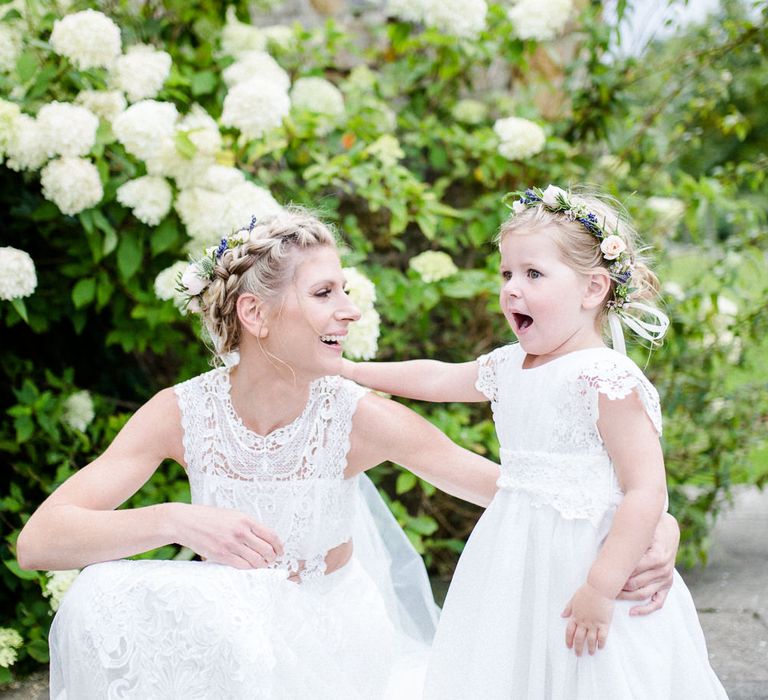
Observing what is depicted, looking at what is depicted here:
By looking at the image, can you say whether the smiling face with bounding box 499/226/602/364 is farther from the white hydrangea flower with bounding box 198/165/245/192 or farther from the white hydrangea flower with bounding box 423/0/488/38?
the white hydrangea flower with bounding box 423/0/488/38

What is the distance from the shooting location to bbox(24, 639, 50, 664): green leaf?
2.86m

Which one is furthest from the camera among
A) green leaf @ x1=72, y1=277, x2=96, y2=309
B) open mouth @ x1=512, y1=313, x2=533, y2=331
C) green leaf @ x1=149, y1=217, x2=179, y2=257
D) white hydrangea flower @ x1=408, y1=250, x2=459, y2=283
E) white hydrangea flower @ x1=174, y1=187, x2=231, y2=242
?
white hydrangea flower @ x1=408, y1=250, x2=459, y2=283

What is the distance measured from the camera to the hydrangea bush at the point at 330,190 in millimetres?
2738

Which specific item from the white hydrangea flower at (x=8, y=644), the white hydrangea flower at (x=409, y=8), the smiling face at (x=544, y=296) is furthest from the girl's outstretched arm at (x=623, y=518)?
the white hydrangea flower at (x=409, y=8)

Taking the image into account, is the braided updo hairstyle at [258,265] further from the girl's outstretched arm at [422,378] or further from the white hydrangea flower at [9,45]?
the white hydrangea flower at [9,45]

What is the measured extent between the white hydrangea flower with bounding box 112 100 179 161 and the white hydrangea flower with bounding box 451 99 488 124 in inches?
58.3

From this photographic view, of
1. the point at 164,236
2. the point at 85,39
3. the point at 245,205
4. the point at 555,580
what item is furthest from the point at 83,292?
the point at 555,580

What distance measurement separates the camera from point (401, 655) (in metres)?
2.37

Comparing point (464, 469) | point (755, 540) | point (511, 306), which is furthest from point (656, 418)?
point (755, 540)

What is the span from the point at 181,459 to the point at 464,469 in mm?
671

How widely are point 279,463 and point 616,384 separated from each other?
78cm

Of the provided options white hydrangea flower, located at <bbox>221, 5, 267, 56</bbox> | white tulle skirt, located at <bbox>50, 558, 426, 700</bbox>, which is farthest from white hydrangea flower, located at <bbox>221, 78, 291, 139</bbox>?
white tulle skirt, located at <bbox>50, 558, 426, 700</bbox>

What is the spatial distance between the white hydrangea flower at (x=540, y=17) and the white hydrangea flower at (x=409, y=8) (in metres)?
0.36

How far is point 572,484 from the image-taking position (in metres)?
1.86
